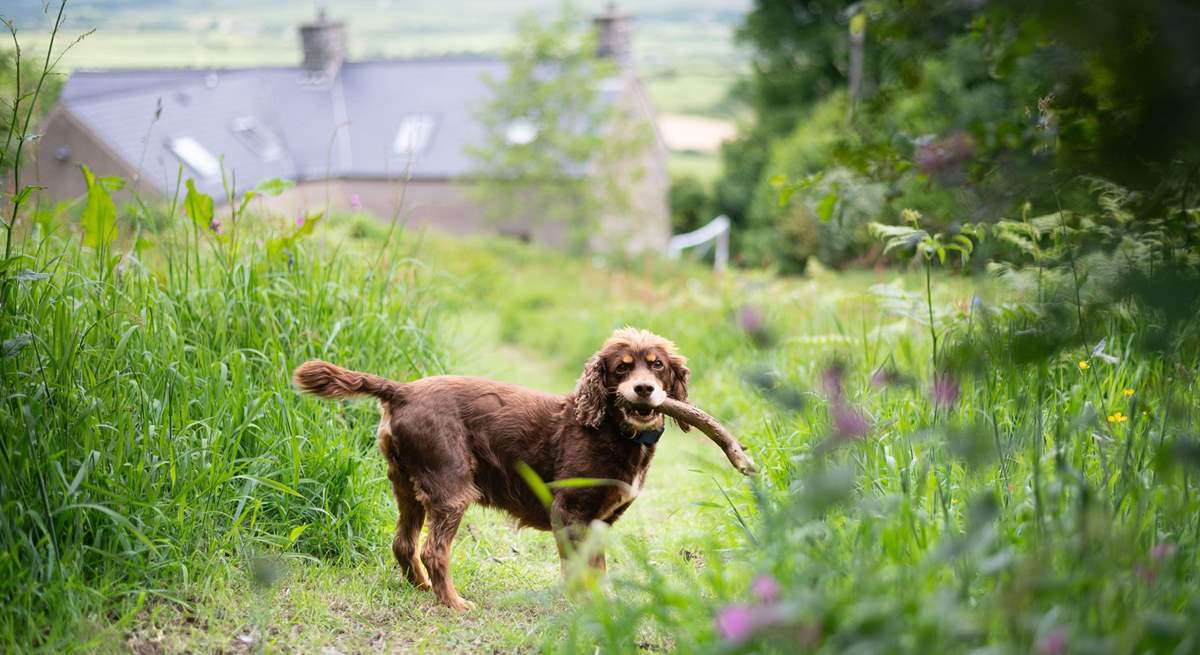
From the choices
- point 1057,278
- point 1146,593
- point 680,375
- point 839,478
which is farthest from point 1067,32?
point 1057,278

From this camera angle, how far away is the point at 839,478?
211 cm

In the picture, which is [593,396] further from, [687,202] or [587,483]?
[687,202]

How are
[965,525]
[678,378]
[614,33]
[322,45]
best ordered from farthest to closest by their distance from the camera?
[322,45]
[614,33]
[678,378]
[965,525]

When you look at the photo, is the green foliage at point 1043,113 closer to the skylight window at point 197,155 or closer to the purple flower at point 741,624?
the purple flower at point 741,624

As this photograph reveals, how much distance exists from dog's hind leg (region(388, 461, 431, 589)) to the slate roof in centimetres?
2632

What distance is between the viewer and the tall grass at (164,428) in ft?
10.5

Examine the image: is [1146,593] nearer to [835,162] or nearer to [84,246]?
[835,162]

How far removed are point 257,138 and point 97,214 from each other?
3013cm

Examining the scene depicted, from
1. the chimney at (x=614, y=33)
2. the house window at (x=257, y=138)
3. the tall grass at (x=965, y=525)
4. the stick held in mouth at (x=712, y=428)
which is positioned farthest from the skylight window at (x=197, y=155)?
the tall grass at (x=965, y=525)

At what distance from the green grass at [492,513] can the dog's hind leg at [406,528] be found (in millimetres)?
105

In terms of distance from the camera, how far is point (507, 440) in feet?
13.4

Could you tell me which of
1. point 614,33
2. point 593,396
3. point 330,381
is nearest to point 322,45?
point 614,33

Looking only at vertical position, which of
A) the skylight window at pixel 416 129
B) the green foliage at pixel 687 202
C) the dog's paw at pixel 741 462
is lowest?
the green foliage at pixel 687 202

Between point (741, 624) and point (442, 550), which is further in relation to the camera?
point (442, 550)
